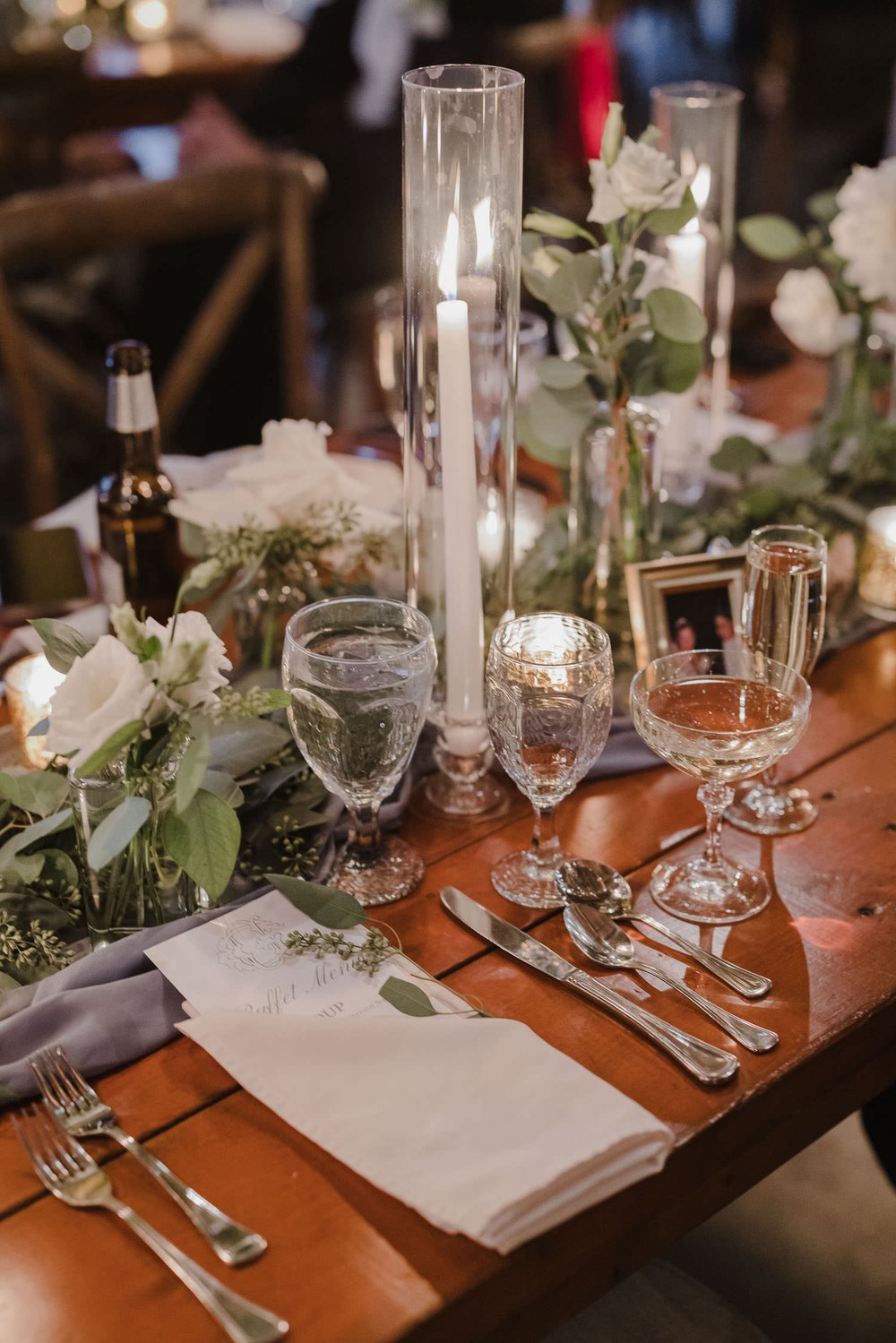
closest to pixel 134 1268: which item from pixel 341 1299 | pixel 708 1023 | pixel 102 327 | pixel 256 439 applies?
pixel 341 1299

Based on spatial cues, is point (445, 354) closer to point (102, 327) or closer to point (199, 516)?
point (199, 516)

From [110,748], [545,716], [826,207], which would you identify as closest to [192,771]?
[110,748]

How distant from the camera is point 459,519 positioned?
1.04m

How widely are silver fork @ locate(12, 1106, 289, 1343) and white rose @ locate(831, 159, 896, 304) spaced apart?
1144 mm

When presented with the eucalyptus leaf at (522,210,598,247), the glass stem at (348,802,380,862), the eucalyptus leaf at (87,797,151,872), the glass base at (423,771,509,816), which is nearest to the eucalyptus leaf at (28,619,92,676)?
the eucalyptus leaf at (87,797,151,872)

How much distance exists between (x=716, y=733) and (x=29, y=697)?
55 cm

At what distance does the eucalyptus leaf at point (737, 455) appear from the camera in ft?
4.91

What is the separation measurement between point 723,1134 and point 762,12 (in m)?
6.81

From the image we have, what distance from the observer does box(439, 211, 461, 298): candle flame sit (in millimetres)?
1019

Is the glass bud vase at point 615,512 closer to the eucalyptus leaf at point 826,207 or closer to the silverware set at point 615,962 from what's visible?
the silverware set at point 615,962

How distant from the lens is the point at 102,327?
3.55 m

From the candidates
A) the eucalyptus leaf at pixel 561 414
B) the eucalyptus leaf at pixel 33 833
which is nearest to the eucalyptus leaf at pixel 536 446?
the eucalyptus leaf at pixel 561 414

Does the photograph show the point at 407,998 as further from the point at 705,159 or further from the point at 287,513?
the point at 705,159

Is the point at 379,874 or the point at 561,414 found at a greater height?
the point at 561,414
